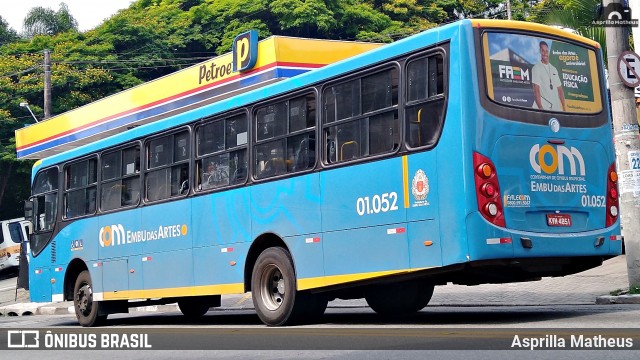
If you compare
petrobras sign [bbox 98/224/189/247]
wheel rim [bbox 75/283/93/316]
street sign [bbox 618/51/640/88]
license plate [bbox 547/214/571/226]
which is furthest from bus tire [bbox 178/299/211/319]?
license plate [bbox 547/214/571/226]

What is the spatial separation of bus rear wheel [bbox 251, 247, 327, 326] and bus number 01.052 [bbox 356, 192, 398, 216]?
5.26 feet

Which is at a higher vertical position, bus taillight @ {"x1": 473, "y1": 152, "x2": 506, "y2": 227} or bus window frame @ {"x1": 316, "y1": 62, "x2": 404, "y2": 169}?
bus window frame @ {"x1": 316, "y1": 62, "x2": 404, "y2": 169}

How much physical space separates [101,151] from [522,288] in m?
8.09

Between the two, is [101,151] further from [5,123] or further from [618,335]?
[5,123]

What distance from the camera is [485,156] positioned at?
10328 mm

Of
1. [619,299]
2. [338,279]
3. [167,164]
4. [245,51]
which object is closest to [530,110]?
[338,279]

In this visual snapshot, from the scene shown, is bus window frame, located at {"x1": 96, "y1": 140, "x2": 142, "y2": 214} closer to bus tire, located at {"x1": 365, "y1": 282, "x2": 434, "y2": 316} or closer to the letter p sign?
bus tire, located at {"x1": 365, "y1": 282, "x2": 434, "y2": 316}

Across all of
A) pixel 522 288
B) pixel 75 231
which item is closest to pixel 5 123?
pixel 75 231

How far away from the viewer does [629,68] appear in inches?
589

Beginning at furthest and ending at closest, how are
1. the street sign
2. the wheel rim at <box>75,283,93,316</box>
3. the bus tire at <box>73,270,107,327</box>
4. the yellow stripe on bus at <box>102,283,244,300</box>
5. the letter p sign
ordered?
the letter p sign, the wheel rim at <box>75,283,93,316</box>, the bus tire at <box>73,270,107,327</box>, the street sign, the yellow stripe on bus at <box>102,283,244,300</box>

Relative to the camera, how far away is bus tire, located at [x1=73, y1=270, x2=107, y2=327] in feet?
57.7

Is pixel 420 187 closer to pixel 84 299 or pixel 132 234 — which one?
pixel 132 234

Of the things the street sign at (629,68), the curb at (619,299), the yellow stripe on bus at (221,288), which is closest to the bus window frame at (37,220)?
the yellow stripe on bus at (221,288)

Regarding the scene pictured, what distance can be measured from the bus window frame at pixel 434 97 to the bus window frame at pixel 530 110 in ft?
1.14
